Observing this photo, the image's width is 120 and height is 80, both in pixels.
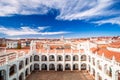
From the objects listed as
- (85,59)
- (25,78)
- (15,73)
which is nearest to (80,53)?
(85,59)

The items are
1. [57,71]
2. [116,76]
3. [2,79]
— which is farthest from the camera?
[57,71]

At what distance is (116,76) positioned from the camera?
28.3 metres

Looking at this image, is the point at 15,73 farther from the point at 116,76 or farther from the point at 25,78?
the point at 116,76

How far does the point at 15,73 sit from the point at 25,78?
894cm

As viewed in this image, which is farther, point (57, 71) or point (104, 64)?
point (57, 71)

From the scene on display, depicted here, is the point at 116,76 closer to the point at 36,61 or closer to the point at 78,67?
the point at 78,67

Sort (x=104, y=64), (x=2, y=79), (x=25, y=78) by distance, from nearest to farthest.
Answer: (x=2, y=79) → (x=104, y=64) → (x=25, y=78)

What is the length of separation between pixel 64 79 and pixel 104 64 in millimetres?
13742

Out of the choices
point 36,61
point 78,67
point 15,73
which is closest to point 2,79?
point 15,73

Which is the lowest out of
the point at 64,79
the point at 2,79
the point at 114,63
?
the point at 64,79

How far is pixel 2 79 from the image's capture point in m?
31.3

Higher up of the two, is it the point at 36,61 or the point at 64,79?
the point at 36,61

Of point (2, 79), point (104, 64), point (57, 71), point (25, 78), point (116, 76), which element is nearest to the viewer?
point (116, 76)

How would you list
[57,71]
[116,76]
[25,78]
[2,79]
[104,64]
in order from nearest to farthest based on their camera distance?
[116,76]
[2,79]
[104,64]
[25,78]
[57,71]
